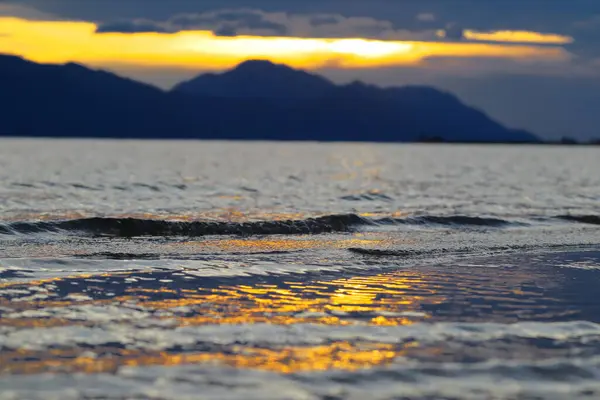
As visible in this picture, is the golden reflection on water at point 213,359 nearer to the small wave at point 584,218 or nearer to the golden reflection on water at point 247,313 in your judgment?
the golden reflection on water at point 247,313

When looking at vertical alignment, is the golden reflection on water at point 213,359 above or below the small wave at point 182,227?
→ above

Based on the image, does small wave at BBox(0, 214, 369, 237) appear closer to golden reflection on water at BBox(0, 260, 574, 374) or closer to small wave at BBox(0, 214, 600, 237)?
small wave at BBox(0, 214, 600, 237)

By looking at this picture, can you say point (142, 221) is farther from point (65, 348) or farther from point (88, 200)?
point (65, 348)

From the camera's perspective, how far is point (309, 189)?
59125mm

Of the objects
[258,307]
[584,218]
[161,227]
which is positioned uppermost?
[258,307]

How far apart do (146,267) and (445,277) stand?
252 inches

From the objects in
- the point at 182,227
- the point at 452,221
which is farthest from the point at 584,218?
the point at 182,227

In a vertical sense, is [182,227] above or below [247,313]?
below

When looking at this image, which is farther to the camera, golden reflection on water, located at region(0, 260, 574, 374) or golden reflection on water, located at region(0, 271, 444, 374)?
golden reflection on water, located at region(0, 260, 574, 374)

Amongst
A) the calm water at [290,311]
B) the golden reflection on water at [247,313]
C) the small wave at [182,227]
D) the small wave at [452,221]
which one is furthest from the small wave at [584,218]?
the golden reflection on water at [247,313]

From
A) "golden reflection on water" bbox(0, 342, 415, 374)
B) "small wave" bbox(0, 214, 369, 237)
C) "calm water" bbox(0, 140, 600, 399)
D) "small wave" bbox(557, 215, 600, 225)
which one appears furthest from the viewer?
"small wave" bbox(557, 215, 600, 225)

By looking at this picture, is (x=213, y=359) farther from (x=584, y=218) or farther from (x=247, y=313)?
(x=584, y=218)

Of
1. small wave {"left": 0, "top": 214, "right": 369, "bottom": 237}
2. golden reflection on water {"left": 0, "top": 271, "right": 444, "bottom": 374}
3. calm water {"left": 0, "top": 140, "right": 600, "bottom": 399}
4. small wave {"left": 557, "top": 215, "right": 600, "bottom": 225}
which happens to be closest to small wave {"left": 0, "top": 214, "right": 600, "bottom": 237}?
small wave {"left": 0, "top": 214, "right": 369, "bottom": 237}

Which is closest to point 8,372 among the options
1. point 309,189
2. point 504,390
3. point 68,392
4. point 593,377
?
point 68,392
